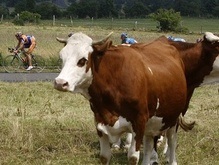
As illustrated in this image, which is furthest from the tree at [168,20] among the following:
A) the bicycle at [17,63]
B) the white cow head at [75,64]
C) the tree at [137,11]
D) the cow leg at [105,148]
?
the tree at [137,11]

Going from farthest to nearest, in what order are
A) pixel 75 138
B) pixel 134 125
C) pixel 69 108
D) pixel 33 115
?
pixel 69 108, pixel 33 115, pixel 75 138, pixel 134 125

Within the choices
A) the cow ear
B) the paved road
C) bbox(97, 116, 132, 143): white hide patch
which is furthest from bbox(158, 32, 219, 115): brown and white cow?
the paved road

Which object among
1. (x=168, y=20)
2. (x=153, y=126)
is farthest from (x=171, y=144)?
(x=168, y=20)

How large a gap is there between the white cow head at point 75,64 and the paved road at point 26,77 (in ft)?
41.8

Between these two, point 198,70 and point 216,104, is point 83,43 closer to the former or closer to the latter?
point 198,70

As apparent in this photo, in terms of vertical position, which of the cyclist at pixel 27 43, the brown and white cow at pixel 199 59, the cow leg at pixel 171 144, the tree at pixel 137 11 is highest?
the brown and white cow at pixel 199 59

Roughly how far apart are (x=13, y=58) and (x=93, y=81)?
17.1 m

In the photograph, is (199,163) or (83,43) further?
(199,163)

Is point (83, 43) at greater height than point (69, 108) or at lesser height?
greater

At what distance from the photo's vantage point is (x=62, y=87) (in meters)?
5.29

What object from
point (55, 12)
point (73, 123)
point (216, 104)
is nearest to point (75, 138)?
point (73, 123)

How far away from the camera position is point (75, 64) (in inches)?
217

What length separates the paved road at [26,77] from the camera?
1855cm

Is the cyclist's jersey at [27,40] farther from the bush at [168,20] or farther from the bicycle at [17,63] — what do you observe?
the bush at [168,20]
